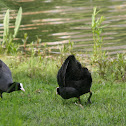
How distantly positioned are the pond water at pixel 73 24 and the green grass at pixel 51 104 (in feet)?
7.99

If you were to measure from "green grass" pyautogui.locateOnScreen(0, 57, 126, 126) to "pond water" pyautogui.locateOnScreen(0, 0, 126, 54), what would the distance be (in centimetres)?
244

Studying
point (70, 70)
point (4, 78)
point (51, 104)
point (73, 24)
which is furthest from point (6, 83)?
point (73, 24)

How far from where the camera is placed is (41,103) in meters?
6.74

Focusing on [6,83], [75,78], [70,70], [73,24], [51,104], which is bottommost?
[51,104]

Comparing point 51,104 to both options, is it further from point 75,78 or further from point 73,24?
point 73,24

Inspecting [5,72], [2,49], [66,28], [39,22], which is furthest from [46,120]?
[39,22]

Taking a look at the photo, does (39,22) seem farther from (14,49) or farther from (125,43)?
(14,49)

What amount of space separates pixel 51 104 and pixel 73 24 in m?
12.6

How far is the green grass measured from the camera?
17.6 ft

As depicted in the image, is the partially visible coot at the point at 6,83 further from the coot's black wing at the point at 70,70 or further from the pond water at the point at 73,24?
the pond water at the point at 73,24

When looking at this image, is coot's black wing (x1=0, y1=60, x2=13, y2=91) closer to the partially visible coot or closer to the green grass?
the partially visible coot

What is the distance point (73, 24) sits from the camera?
1881 cm

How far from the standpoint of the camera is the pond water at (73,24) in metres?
14.6

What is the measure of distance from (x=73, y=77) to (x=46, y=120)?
→ 134cm
